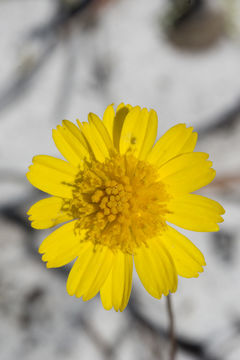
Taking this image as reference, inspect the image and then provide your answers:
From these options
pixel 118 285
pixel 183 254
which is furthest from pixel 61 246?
A: pixel 183 254

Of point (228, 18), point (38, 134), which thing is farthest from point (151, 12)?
point (38, 134)

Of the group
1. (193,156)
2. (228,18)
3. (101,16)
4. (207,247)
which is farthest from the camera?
(101,16)

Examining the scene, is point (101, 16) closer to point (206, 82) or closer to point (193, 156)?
point (206, 82)

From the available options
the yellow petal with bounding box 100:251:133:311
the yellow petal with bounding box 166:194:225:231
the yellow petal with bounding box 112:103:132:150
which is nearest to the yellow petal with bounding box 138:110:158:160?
the yellow petal with bounding box 112:103:132:150

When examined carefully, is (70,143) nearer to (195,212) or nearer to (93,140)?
(93,140)

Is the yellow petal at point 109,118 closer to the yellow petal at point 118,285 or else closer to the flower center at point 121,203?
the flower center at point 121,203

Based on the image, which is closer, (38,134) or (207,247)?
(207,247)
